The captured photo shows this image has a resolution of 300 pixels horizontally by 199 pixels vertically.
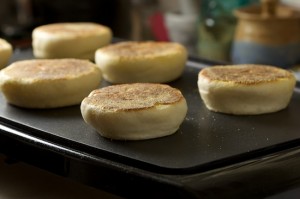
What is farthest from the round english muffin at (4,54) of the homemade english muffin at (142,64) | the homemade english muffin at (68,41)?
the homemade english muffin at (142,64)

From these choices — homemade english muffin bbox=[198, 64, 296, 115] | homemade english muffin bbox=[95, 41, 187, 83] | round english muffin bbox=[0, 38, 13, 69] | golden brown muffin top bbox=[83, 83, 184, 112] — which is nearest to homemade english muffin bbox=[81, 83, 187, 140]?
golden brown muffin top bbox=[83, 83, 184, 112]

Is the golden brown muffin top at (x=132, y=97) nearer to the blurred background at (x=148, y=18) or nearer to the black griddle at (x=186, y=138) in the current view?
the black griddle at (x=186, y=138)

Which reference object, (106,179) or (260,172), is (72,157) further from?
(260,172)

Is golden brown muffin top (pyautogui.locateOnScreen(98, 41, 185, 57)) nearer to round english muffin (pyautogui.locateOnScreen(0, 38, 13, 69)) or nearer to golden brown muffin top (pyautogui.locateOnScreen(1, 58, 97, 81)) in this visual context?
golden brown muffin top (pyautogui.locateOnScreen(1, 58, 97, 81))

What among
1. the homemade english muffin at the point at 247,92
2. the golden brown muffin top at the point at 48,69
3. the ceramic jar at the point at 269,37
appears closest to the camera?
the homemade english muffin at the point at 247,92

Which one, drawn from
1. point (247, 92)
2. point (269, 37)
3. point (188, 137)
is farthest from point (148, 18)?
point (188, 137)
